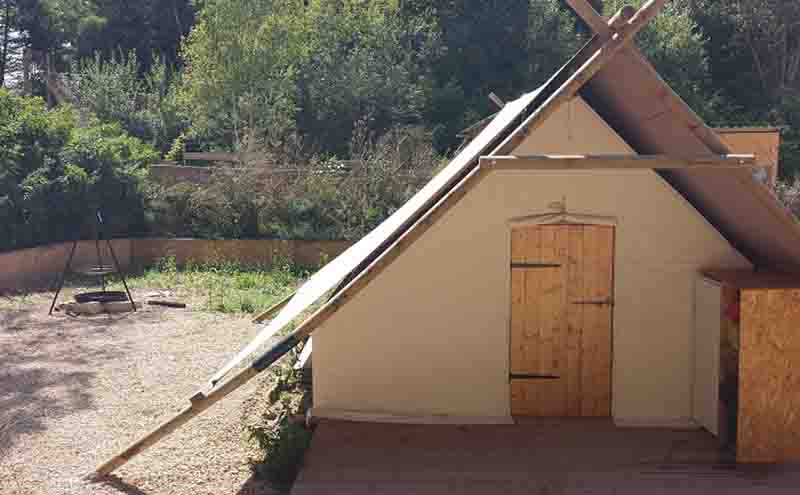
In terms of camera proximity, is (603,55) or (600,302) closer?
(603,55)

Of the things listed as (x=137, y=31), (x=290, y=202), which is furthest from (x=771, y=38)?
(x=137, y=31)

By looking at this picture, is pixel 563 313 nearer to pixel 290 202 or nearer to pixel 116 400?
pixel 116 400

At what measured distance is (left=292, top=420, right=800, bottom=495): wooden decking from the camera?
16.2 ft

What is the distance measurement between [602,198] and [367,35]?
61.0 feet

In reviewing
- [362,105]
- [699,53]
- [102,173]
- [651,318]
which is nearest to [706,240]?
[651,318]

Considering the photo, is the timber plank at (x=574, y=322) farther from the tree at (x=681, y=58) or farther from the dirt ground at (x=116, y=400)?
the tree at (x=681, y=58)

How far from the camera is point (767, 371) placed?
17.1 feet

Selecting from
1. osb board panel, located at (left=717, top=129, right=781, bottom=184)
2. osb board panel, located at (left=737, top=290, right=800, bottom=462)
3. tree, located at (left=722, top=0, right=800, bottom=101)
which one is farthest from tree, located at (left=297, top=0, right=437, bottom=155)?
osb board panel, located at (left=737, top=290, right=800, bottom=462)

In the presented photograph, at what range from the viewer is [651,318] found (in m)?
Result: 6.13

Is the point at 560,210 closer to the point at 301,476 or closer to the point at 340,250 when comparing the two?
the point at 301,476

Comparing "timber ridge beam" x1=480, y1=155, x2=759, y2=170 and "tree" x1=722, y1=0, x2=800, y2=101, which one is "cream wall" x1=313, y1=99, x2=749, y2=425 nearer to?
"timber ridge beam" x1=480, y1=155, x2=759, y2=170

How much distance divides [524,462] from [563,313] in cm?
141

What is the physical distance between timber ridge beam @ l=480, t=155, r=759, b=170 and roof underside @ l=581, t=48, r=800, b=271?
1.05 ft

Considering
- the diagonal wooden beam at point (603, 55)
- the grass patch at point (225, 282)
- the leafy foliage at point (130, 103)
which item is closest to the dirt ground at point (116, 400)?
the grass patch at point (225, 282)
